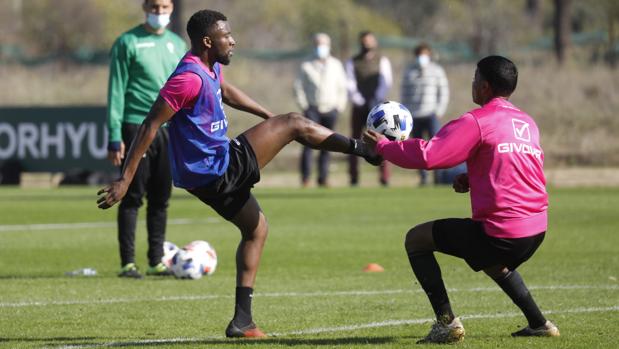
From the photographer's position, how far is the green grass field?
8.05 m

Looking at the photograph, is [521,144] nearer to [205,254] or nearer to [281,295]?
[281,295]

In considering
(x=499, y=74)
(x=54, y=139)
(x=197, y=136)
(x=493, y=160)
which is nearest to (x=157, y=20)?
(x=197, y=136)

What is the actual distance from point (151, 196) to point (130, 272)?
690mm

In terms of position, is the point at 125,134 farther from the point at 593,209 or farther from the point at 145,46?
the point at 593,209

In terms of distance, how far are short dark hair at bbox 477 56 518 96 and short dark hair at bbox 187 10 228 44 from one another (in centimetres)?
174

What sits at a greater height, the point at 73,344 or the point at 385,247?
the point at 73,344

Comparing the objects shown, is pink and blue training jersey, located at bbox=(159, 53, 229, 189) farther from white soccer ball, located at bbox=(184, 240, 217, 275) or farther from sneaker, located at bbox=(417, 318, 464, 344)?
white soccer ball, located at bbox=(184, 240, 217, 275)

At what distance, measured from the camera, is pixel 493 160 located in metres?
7.33

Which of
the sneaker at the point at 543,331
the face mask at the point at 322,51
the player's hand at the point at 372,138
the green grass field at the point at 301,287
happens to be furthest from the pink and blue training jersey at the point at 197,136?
the face mask at the point at 322,51

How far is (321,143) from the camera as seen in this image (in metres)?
7.89

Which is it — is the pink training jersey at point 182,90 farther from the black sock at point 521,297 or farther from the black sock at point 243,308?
the black sock at point 521,297

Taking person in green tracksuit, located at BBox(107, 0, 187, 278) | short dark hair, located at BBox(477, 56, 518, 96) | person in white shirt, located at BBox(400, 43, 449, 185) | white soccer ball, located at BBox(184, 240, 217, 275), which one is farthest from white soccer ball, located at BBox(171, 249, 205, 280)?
person in white shirt, located at BBox(400, 43, 449, 185)

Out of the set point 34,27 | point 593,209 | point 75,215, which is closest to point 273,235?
point 75,215

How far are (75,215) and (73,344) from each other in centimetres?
1050
